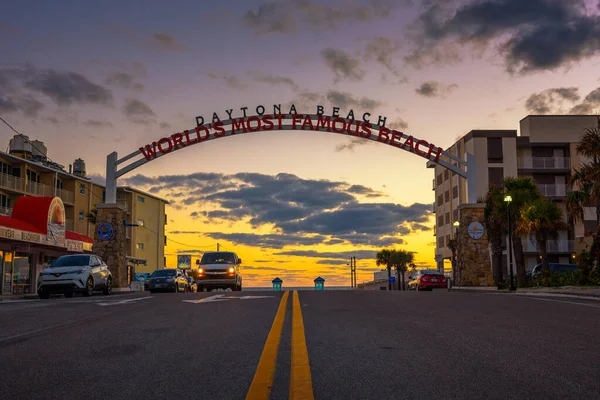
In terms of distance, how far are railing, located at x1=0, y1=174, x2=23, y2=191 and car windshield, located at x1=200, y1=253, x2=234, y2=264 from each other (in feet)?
81.2

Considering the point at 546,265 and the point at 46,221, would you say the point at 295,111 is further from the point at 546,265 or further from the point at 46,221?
the point at 546,265

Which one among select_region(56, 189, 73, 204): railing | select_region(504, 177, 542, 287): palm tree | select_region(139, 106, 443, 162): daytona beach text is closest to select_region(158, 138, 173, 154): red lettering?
select_region(139, 106, 443, 162): daytona beach text

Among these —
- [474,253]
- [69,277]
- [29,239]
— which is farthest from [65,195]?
[474,253]

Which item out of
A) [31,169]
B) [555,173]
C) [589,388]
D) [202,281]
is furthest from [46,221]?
[555,173]

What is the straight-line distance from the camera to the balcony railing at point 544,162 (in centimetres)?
6644

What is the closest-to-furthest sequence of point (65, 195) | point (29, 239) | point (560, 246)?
point (29, 239) → point (65, 195) → point (560, 246)

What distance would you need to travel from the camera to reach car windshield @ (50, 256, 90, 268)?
2597cm

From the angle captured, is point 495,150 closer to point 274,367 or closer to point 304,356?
point 304,356

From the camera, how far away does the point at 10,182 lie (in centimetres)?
5241

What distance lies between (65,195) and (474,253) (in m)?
40.6

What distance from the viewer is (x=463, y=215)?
3700 cm

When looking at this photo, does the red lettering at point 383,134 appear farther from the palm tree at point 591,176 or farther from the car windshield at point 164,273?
the car windshield at point 164,273

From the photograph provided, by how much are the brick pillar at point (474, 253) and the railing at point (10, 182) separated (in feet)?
114

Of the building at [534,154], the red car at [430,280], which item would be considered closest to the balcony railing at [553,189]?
the building at [534,154]
